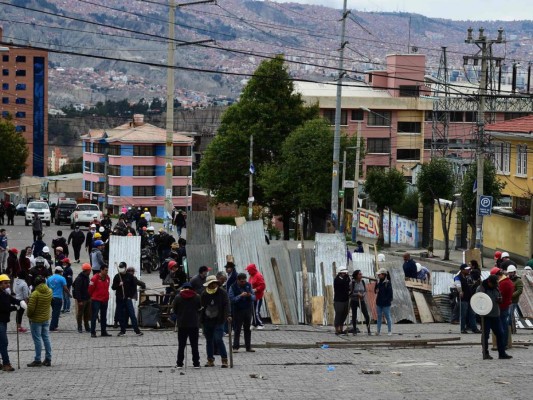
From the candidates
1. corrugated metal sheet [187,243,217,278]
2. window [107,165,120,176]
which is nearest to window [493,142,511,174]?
corrugated metal sheet [187,243,217,278]

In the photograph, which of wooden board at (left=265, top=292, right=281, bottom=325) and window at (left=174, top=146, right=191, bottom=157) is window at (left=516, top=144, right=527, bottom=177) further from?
window at (left=174, top=146, right=191, bottom=157)

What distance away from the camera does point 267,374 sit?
1920cm

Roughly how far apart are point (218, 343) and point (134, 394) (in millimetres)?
3636

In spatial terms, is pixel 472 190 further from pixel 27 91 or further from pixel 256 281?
pixel 27 91

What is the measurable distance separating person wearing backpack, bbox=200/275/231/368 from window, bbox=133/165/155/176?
318ft

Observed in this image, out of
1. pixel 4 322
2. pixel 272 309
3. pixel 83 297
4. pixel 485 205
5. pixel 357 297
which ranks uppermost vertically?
pixel 485 205

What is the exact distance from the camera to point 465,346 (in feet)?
79.6

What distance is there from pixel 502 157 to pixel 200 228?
2718 cm

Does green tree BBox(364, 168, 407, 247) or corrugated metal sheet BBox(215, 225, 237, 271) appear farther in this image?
green tree BBox(364, 168, 407, 247)

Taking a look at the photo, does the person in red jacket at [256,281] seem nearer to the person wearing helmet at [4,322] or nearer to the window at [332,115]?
the person wearing helmet at [4,322]

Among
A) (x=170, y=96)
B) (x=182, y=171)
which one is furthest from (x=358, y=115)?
(x=170, y=96)

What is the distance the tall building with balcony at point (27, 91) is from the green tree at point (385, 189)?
12333cm

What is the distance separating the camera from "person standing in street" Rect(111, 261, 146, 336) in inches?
987

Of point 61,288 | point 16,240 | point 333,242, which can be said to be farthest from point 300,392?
point 16,240
